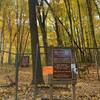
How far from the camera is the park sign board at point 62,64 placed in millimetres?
9812

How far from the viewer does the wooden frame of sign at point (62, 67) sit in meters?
9.82

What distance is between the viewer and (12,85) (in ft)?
51.7

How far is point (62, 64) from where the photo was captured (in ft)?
32.2

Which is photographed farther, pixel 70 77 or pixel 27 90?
pixel 27 90

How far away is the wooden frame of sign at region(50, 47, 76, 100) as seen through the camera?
387 inches

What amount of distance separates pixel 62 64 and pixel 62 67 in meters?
0.09

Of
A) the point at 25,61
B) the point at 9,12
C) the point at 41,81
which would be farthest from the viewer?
the point at 9,12

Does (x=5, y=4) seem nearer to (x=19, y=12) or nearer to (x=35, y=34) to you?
(x=19, y=12)

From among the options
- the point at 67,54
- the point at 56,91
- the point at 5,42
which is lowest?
the point at 56,91

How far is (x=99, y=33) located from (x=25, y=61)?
1990 cm

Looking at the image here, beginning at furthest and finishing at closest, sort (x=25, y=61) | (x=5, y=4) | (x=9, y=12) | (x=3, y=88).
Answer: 1. (x=9, y=12)
2. (x=5, y=4)
3. (x=25, y=61)
4. (x=3, y=88)

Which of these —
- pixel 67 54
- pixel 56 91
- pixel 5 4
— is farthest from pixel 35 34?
pixel 5 4

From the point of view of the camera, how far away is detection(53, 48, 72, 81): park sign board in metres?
9.81

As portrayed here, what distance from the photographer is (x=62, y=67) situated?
982 cm
